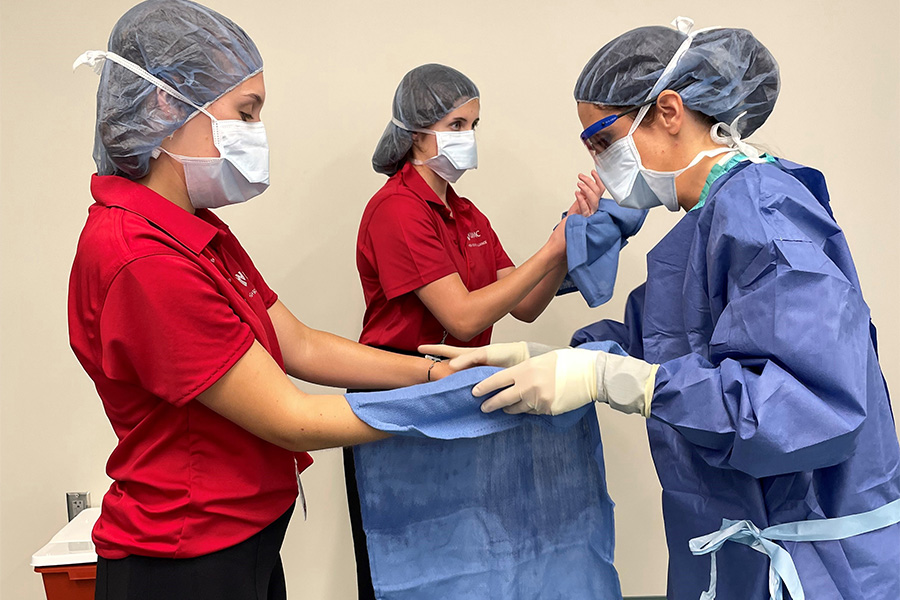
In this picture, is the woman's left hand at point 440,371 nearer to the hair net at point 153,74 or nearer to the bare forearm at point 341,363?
the bare forearm at point 341,363

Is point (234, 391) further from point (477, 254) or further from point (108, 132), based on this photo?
point (477, 254)

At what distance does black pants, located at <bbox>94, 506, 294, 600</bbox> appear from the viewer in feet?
3.65

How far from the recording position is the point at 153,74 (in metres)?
1.15

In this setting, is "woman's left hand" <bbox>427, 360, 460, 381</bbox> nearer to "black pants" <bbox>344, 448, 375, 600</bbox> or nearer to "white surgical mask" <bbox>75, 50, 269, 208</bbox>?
"black pants" <bbox>344, 448, 375, 600</bbox>

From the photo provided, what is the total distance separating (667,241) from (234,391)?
0.74 metres

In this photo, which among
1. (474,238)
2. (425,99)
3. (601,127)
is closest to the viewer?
(601,127)

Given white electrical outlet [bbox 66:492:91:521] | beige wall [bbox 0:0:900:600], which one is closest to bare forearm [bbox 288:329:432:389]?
beige wall [bbox 0:0:900:600]

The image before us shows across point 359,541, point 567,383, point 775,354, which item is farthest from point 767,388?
point 359,541

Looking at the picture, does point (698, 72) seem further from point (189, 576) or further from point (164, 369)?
point (189, 576)

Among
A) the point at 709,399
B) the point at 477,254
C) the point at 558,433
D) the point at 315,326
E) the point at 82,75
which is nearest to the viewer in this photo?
the point at 709,399

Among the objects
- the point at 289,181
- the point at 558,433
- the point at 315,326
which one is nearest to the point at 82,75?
the point at 289,181

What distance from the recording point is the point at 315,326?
2.47 metres

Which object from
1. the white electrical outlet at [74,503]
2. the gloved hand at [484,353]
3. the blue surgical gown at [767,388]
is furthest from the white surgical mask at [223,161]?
the white electrical outlet at [74,503]

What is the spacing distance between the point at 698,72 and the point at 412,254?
797mm
